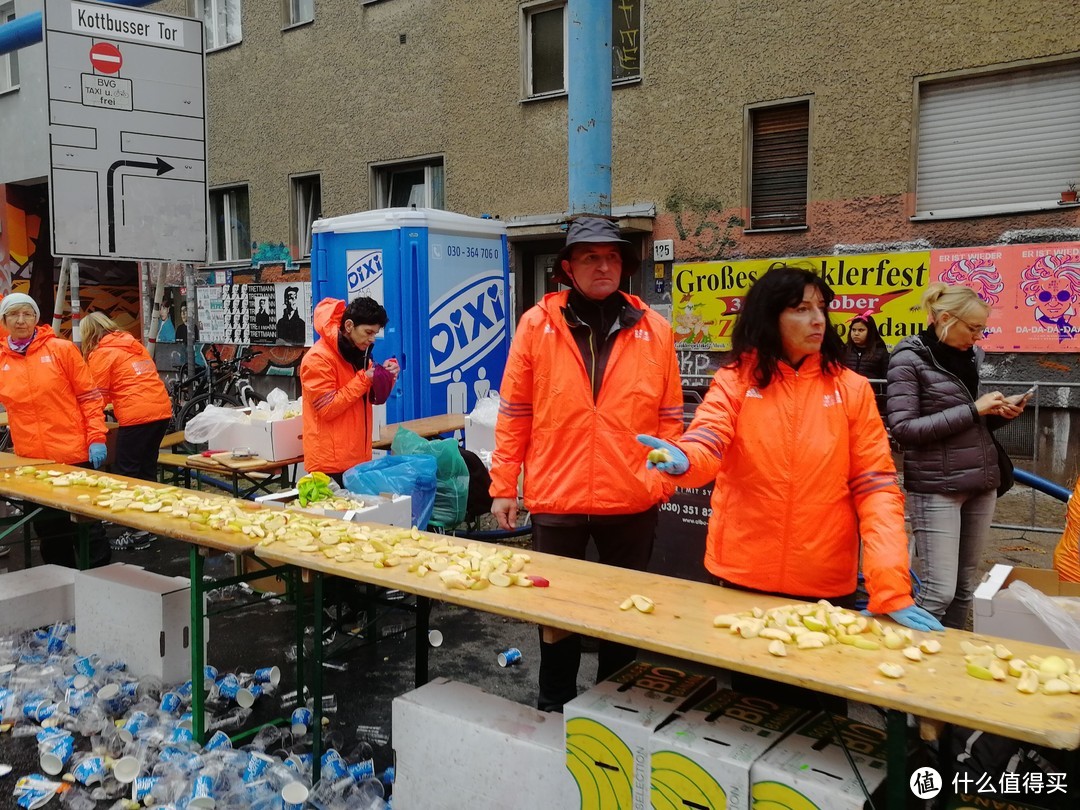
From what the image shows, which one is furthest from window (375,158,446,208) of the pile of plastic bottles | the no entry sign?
the pile of plastic bottles

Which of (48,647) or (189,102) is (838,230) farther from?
(48,647)

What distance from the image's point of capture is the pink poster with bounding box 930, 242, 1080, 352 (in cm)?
809

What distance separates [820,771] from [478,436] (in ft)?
16.9

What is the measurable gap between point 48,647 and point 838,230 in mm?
8134

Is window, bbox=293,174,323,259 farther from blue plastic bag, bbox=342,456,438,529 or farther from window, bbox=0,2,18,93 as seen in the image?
blue plastic bag, bbox=342,456,438,529

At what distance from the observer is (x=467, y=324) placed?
8461 mm

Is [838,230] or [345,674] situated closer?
[345,674]

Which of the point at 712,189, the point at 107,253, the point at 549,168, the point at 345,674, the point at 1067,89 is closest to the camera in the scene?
the point at 345,674

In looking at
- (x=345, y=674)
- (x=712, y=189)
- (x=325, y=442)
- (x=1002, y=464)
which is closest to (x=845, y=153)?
(x=712, y=189)

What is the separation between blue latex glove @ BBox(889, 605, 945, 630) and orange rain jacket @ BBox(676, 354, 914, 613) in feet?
0.69

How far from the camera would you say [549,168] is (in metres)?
11.3

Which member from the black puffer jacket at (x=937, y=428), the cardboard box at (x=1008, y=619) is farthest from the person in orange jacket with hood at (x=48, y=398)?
the cardboard box at (x=1008, y=619)

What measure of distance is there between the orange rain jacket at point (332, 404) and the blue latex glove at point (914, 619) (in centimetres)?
334

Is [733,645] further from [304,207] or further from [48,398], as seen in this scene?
[304,207]
